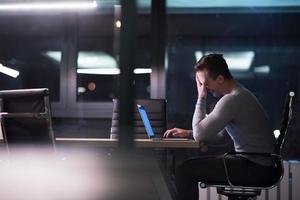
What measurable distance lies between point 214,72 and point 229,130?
354mm

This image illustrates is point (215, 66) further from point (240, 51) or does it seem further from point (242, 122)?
point (240, 51)

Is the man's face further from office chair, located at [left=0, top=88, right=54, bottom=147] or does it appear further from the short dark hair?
office chair, located at [left=0, top=88, right=54, bottom=147]

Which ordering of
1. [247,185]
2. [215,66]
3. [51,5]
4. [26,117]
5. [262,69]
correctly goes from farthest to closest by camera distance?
[262,69] → [51,5] → [26,117] → [215,66] → [247,185]

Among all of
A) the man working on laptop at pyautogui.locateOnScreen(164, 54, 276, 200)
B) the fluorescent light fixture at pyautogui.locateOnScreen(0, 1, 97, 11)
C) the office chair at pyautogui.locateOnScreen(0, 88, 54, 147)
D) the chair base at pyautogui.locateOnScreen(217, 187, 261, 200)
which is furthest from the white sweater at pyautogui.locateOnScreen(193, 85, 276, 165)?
the fluorescent light fixture at pyautogui.locateOnScreen(0, 1, 97, 11)

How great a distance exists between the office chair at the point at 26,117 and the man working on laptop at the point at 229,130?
0.89 metres

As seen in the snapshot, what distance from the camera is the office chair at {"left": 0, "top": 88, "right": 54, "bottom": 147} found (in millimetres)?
2852

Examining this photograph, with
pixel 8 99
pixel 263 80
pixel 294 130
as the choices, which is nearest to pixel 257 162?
pixel 8 99

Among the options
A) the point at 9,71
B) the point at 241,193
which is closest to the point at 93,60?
the point at 9,71

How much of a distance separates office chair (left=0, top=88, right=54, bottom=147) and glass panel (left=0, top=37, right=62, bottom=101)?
221cm

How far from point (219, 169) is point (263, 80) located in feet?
9.23

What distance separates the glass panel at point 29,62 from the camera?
17.1 feet

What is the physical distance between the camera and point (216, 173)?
8.19 ft

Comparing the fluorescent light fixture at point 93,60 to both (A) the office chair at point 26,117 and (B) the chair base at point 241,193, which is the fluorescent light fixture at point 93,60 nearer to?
(A) the office chair at point 26,117

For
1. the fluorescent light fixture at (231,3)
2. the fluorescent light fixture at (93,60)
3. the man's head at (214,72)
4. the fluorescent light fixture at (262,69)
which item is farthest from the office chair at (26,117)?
the fluorescent light fixture at (262,69)
